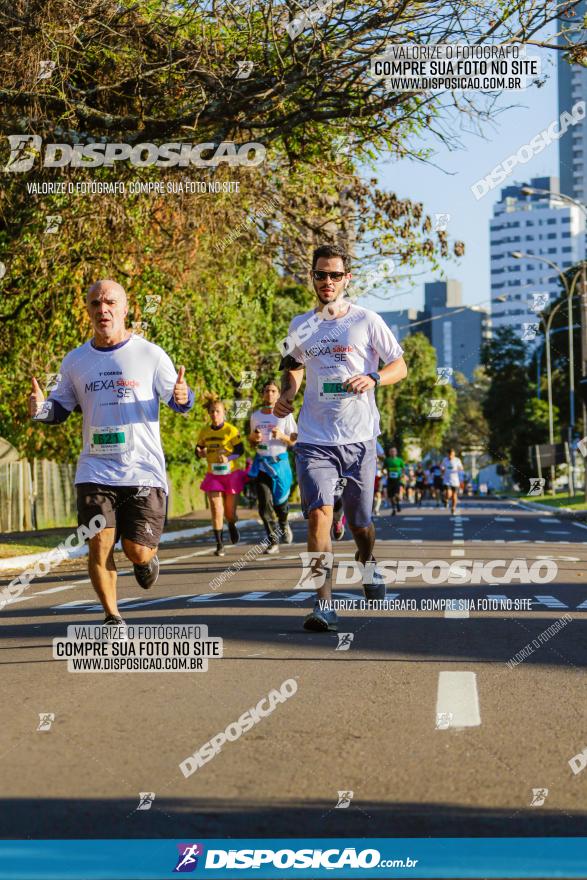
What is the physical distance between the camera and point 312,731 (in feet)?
18.1

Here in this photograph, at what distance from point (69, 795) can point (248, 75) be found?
41.4 feet

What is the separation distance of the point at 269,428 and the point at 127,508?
28.1ft

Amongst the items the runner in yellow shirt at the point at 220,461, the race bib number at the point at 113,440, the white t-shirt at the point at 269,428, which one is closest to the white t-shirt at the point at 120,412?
the race bib number at the point at 113,440

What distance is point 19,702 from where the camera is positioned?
6254 mm

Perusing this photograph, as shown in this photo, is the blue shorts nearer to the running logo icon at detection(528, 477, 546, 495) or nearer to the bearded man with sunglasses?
the bearded man with sunglasses

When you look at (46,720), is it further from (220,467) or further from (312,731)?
(220,467)

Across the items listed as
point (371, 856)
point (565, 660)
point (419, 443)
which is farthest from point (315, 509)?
point (419, 443)

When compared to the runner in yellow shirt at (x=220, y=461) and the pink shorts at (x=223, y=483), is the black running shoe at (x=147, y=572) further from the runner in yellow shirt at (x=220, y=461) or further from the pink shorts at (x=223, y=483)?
the pink shorts at (x=223, y=483)

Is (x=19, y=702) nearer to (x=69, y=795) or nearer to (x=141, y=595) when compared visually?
(x=69, y=795)

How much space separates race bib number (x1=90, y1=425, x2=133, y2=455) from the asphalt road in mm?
1195

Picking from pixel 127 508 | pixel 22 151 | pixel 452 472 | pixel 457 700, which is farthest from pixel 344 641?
pixel 452 472

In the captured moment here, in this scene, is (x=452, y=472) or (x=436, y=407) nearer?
(x=452, y=472)

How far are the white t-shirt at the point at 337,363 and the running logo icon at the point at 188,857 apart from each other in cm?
499

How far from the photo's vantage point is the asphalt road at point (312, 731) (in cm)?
423
